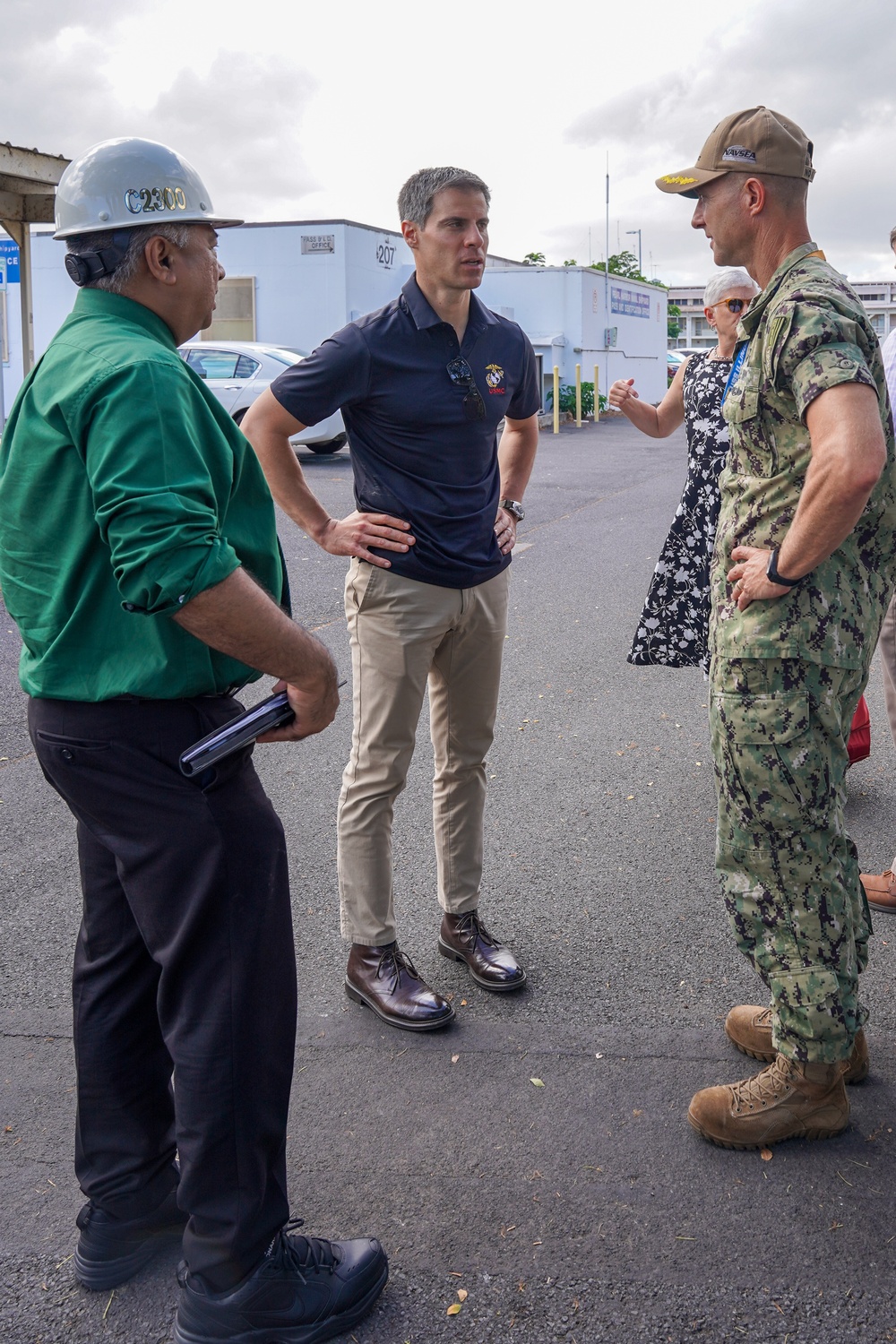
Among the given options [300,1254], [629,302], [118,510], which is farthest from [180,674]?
[629,302]

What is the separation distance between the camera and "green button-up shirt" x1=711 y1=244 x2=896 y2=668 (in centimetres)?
261

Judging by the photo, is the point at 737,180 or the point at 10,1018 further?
the point at 10,1018

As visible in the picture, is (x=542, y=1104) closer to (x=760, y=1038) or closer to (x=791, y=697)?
(x=760, y=1038)

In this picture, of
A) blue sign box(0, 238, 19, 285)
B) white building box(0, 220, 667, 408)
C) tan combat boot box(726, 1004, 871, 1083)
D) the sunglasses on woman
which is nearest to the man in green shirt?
tan combat boot box(726, 1004, 871, 1083)

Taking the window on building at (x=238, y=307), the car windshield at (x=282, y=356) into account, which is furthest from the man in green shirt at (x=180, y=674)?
the window on building at (x=238, y=307)


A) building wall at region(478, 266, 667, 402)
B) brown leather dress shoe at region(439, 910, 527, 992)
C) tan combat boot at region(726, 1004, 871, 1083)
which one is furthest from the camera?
building wall at region(478, 266, 667, 402)

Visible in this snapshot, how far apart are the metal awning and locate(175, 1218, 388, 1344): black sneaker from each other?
10922 mm

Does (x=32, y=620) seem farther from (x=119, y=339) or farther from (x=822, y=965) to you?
(x=822, y=965)

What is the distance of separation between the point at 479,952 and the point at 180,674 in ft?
6.19

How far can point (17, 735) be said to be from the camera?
20.7 feet

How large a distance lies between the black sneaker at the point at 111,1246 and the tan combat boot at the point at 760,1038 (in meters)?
1.56

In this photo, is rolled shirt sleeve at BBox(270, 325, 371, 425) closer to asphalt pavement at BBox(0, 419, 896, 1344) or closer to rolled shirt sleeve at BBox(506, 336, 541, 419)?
rolled shirt sleeve at BBox(506, 336, 541, 419)

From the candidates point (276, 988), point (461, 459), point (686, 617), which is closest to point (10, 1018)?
point (276, 988)

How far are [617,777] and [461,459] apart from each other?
7.74 feet
